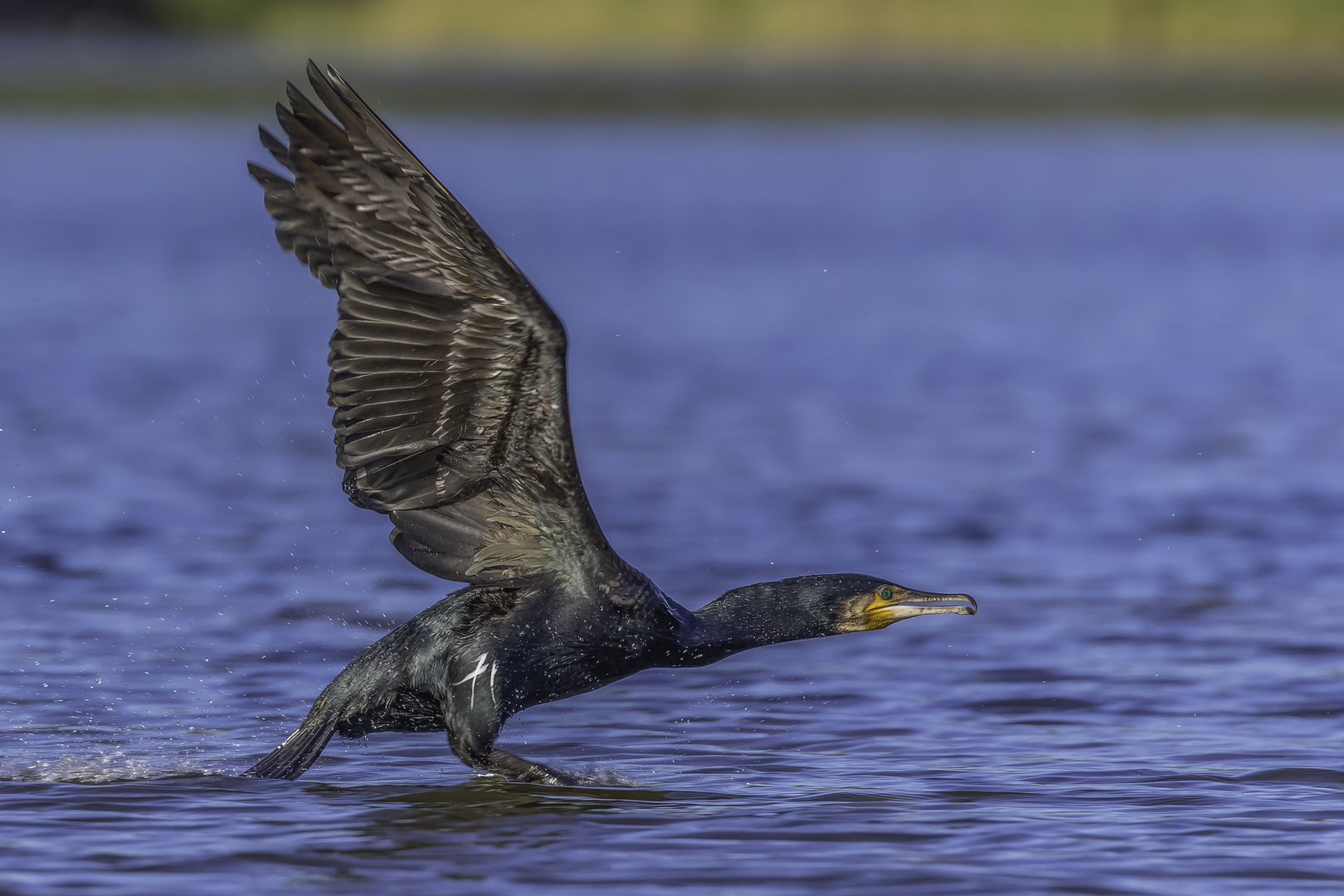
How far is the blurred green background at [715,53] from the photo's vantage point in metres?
53.4

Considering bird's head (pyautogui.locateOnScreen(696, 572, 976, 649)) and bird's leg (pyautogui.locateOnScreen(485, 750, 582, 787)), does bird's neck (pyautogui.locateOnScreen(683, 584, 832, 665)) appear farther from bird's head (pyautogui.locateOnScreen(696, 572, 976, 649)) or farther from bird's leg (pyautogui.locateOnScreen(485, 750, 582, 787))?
bird's leg (pyautogui.locateOnScreen(485, 750, 582, 787))

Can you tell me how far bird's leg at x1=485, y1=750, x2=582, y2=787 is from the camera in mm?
6980

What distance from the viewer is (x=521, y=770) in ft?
23.0

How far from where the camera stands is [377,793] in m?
7.07

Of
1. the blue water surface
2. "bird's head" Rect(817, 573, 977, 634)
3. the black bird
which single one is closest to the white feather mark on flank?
the black bird

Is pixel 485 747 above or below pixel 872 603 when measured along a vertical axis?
below

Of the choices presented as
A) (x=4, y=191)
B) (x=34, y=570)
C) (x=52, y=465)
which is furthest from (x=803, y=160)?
(x=34, y=570)

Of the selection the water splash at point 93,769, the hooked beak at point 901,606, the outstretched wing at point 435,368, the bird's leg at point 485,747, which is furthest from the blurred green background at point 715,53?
the bird's leg at point 485,747

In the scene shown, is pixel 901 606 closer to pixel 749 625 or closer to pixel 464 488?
pixel 749 625

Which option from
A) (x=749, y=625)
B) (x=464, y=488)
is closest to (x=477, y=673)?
(x=464, y=488)

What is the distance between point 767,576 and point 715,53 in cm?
5928

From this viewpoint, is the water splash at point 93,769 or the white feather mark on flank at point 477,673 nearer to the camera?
the white feather mark on flank at point 477,673

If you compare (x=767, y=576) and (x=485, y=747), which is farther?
(x=767, y=576)

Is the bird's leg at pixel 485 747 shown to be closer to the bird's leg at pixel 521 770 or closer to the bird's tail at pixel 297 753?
the bird's leg at pixel 521 770
